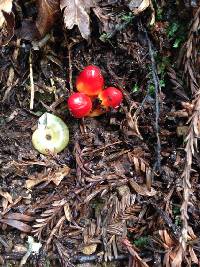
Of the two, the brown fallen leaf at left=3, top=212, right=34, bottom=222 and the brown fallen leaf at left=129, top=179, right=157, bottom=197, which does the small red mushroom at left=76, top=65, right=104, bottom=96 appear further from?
the brown fallen leaf at left=3, top=212, right=34, bottom=222

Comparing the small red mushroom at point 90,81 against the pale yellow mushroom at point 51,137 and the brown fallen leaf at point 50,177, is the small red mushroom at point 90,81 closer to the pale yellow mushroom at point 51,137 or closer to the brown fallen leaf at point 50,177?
Result: the pale yellow mushroom at point 51,137

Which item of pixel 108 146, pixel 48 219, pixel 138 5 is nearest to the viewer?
pixel 48 219

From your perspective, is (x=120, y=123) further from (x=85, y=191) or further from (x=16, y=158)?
(x=16, y=158)

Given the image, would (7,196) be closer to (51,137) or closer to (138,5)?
(51,137)

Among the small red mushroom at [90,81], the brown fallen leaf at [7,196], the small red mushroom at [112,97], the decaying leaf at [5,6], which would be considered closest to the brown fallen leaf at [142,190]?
the small red mushroom at [112,97]

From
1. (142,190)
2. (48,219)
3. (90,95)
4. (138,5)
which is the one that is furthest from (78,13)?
(48,219)
